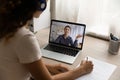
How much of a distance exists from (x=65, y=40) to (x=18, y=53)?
670 millimetres

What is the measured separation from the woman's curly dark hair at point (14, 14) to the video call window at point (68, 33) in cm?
65

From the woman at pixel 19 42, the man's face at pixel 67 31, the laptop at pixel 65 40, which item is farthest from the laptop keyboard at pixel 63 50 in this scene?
the woman at pixel 19 42

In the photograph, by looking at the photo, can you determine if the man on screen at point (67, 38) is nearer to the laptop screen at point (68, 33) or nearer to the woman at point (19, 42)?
the laptop screen at point (68, 33)

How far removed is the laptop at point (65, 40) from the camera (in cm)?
144

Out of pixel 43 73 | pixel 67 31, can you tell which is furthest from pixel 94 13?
pixel 43 73

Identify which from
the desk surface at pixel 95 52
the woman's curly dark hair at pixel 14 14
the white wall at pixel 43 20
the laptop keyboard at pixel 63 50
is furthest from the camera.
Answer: the white wall at pixel 43 20

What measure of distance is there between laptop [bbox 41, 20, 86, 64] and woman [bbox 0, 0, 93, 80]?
1.64 feet

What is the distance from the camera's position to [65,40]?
4.90ft

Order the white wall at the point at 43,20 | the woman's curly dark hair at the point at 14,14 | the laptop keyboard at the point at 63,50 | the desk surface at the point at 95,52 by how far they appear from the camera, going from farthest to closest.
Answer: the white wall at the point at 43,20 < the laptop keyboard at the point at 63,50 < the desk surface at the point at 95,52 < the woman's curly dark hair at the point at 14,14

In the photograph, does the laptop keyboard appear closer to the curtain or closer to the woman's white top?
the curtain

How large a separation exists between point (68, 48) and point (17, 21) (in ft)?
2.35

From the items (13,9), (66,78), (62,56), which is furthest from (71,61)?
(13,9)

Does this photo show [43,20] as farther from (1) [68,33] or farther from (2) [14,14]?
(2) [14,14]

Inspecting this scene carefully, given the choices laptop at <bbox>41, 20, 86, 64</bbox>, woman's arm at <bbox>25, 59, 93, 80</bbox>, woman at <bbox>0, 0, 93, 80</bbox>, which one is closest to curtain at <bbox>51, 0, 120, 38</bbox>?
laptop at <bbox>41, 20, 86, 64</bbox>
